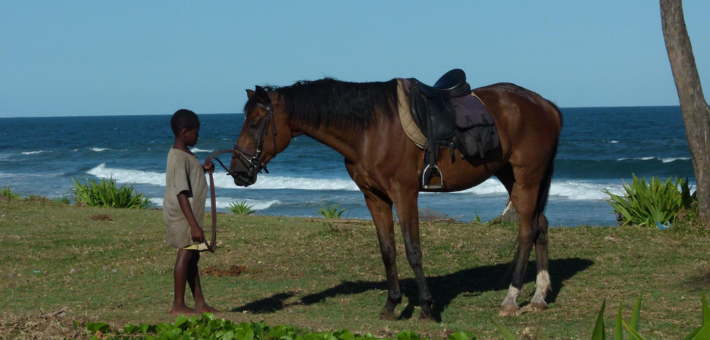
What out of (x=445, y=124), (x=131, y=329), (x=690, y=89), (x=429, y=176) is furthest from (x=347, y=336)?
(x=690, y=89)

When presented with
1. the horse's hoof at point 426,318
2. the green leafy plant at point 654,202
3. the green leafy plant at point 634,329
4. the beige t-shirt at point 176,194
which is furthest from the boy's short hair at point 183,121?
the green leafy plant at point 654,202

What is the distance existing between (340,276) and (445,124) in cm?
264

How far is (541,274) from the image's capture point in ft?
22.4

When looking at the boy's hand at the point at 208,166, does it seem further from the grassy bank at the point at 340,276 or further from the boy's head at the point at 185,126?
the grassy bank at the point at 340,276

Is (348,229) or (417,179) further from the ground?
(417,179)

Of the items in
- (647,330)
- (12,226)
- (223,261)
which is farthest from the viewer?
(12,226)

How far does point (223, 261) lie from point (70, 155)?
44496 millimetres

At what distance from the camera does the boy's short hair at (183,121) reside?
5254 mm

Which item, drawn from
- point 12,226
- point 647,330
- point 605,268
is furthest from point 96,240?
point 647,330

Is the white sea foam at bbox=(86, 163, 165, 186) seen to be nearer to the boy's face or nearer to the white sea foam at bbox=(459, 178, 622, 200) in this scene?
the white sea foam at bbox=(459, 178, 622, 200)

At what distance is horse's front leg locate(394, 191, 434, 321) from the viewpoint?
5812 mm

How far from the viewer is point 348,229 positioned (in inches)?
413

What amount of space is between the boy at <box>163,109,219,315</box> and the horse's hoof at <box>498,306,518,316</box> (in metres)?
2.65

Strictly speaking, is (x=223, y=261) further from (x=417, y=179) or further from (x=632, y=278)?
(x=632, y=278)
